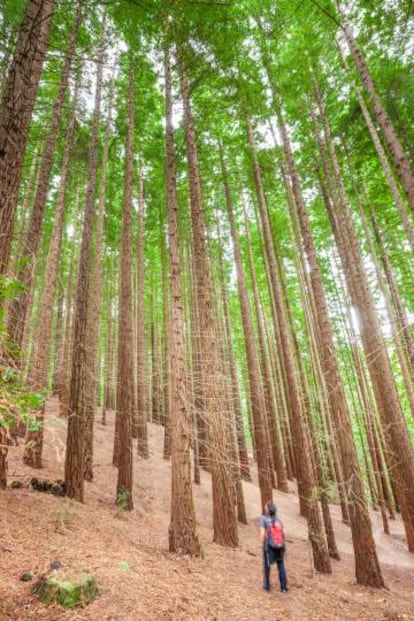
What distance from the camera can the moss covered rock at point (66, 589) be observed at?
313 centimetres

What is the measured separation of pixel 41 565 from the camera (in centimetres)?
362

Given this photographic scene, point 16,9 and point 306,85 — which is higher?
point 306,85

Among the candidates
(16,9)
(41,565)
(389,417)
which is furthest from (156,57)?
(389,417)

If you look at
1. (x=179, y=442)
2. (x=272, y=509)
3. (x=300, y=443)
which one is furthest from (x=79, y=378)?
(x=300, y=443)

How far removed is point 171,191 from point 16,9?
180 inches

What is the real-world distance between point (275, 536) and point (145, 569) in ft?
8.24

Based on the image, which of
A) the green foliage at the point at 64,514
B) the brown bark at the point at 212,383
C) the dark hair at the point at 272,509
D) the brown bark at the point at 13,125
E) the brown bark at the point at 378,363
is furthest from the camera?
the brown bark at the point at 378,363

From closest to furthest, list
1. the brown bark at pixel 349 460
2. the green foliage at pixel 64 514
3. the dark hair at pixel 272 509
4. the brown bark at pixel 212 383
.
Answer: the green foliage at pixel 64 514, the dark hair at pixel 272 509, the brown bark at pixel 349 460, the brown bark at pixel 212 383

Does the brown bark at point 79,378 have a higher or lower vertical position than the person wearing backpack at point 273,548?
higher

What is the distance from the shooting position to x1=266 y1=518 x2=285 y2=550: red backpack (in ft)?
18.3

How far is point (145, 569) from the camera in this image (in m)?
4.49

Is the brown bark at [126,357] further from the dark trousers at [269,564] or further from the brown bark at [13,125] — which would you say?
the brown bark at [13,125]

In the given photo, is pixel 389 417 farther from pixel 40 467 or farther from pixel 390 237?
pixel 40 467

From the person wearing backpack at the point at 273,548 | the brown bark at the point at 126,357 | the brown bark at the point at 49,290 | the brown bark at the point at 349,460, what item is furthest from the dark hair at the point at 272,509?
the brown bark at the point at 49,290
